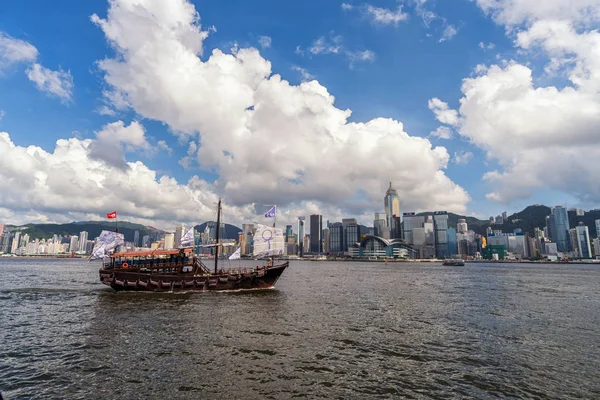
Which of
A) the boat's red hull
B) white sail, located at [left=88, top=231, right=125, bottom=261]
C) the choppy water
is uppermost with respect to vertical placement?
white sail, located at [left=88, top=231, right=125, bottom=261]

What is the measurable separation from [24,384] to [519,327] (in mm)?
37846

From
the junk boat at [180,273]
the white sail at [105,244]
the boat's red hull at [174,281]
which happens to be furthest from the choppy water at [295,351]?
the white sail at [105,244]

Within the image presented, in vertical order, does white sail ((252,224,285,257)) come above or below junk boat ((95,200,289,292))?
above

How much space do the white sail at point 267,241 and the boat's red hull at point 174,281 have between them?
336 cm

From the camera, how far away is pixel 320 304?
43219 mm

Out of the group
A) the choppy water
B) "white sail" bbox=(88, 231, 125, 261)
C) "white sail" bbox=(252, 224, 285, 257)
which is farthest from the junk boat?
the choppy water

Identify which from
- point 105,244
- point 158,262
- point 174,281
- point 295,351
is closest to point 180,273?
point 174,281

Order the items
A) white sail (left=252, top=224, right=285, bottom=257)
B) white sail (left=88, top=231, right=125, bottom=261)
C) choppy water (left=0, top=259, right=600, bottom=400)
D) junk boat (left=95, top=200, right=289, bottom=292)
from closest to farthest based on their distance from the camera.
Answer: choppy water (left=0, top=259, right=600, bottom=400)
junk boat (left=95, top=200, right=289, bottom=292)
white sail (left=252, top=224, right=285, bottom=257)
white sail (left=88, top=231, right=125, bottom=261)

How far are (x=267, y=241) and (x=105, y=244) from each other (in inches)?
1195

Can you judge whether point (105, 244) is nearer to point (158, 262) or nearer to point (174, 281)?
point (158, 262)

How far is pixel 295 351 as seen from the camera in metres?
23.1

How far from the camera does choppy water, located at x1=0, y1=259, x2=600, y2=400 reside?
17141 mm

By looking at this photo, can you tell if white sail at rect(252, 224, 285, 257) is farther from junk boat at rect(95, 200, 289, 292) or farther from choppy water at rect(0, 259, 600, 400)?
choppy water at rect(0, 259, 600, 400)

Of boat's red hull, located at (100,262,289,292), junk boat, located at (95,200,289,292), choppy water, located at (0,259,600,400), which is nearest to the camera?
choppy water, located at (0,259,600,400)
